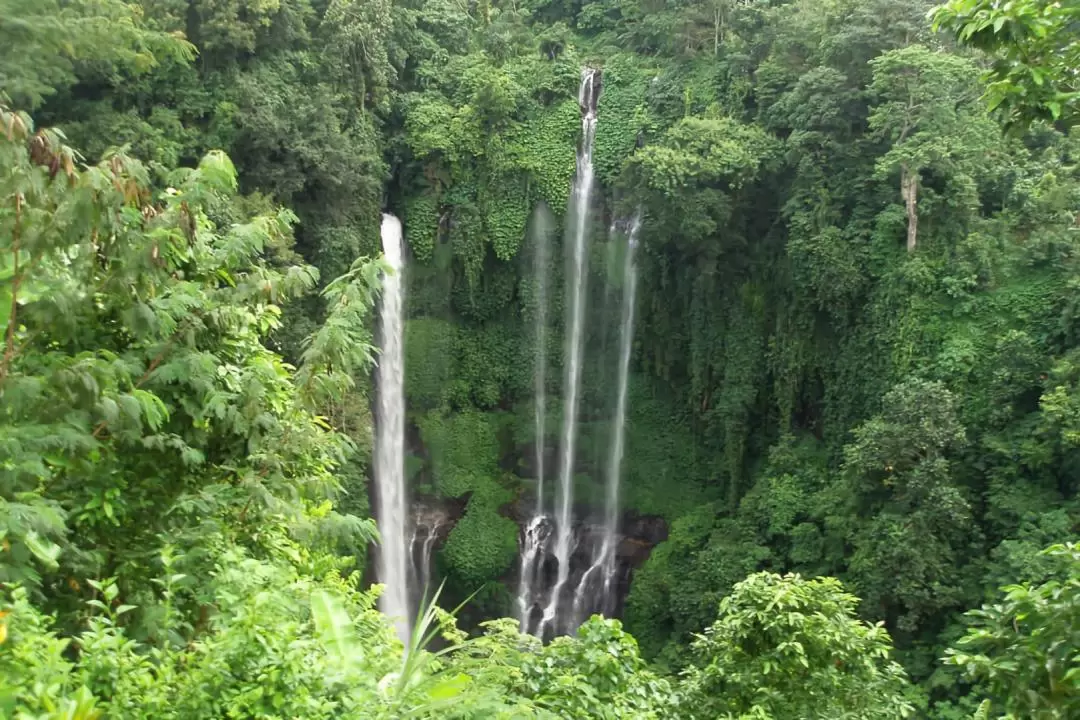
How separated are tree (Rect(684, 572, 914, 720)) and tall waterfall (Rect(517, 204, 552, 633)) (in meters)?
12.6

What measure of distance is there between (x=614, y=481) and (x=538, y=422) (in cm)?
212

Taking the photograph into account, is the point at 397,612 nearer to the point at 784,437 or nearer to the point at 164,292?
the point at 784,437

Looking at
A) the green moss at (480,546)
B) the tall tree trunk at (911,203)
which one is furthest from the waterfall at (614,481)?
the tall tree trunk at (911,203)

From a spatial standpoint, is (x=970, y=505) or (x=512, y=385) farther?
(x=512, y=385)

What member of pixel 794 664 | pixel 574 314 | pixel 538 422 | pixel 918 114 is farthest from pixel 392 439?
pixel 794 664

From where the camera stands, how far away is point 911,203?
14.3m

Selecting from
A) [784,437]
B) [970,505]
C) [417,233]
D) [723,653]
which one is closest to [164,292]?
[723,653]

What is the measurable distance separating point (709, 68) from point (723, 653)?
48.5 feet

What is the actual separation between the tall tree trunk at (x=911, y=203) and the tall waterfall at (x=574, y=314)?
Answer: 21.7 ft

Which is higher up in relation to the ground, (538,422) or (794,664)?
(538,422)

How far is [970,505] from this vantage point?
502 inches

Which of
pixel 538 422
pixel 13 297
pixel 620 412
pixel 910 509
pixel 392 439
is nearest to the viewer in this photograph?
pixel 13 297

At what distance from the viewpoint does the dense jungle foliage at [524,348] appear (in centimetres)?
318

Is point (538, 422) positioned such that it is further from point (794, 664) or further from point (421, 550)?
point (794, 664)
